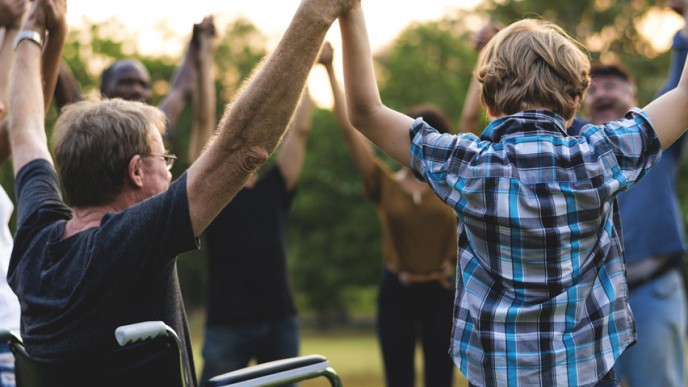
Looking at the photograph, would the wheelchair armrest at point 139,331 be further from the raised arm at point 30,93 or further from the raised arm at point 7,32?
the raised arm at point 7,32

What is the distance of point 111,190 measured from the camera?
Result: 238cm

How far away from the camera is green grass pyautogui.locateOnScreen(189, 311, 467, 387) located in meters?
15.6

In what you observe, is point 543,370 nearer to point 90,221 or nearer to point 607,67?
point 90,221

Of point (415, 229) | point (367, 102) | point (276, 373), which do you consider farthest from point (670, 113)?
point (415, 229)

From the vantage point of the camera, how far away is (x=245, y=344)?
16.5 feet

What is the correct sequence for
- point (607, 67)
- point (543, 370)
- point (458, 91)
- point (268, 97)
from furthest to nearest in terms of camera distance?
point (458, 91) < point (607, 67) < point (543, 370) < point (268, 97)

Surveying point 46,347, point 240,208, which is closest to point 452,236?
point 240,208

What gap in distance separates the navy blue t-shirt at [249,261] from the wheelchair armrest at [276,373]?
2.62 metres

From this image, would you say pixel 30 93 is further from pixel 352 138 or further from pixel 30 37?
pixel 352 138

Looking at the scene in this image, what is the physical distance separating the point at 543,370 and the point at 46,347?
1.26 metres

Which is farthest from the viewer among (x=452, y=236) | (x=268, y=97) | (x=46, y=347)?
(x=452, y=236)

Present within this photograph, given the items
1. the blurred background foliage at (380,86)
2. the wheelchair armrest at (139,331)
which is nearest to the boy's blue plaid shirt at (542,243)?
the wheelchair armrest at (139,331)

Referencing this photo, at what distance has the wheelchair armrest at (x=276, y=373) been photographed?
2234mm

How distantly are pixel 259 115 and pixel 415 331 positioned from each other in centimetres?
360
